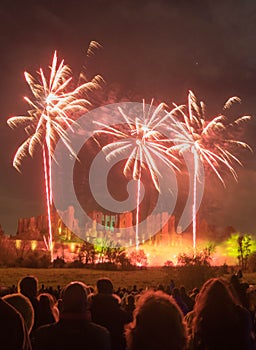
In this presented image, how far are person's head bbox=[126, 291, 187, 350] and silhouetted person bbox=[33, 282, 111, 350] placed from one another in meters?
0.49

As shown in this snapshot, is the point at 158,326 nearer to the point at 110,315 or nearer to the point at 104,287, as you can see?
the point at 110,315

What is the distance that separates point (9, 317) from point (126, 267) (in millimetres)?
73989

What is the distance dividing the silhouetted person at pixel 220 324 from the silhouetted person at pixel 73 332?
3.49 ft

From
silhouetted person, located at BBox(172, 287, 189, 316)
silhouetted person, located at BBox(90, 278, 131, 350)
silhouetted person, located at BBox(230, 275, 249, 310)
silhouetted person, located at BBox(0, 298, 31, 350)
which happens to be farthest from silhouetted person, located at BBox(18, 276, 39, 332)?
silhouetted person, located at BBox(230, 275, 249, 310)

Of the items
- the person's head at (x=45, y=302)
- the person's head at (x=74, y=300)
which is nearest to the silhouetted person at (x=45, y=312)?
the person's head at (x=45, y=302)

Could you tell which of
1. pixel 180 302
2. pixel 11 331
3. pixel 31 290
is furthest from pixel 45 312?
pixel 180 302

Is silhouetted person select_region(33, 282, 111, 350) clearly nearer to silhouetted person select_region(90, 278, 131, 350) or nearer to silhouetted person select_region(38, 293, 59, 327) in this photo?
silhouetted person select_region(90, 278, 131, 350)

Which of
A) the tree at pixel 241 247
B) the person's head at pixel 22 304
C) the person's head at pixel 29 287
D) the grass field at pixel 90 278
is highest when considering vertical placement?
the tree at pixel 241 247

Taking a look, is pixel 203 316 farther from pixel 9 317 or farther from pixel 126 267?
pixel 126 267

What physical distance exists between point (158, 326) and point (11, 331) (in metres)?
1.33

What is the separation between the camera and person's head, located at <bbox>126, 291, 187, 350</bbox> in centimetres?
430

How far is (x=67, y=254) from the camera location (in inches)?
3866

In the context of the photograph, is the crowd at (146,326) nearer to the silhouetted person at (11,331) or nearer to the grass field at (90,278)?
the silhouetted person at (11,331)

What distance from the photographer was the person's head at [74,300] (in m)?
4.91
